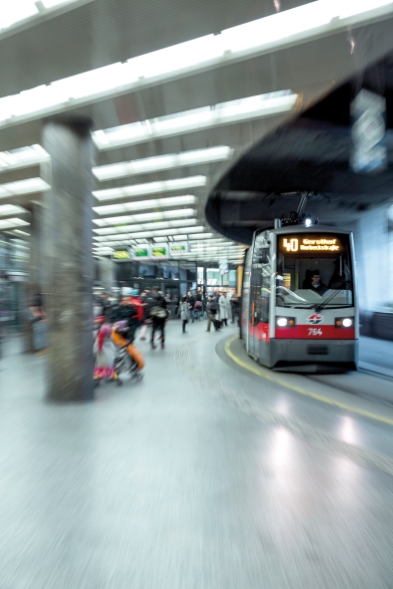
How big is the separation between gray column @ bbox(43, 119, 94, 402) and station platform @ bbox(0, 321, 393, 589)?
1.53 ft

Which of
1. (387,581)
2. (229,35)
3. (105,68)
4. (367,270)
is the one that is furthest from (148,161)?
(367,270)

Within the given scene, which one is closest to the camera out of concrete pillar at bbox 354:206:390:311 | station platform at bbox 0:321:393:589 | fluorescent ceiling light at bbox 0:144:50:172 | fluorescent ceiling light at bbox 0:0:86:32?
station platform at bbox 0:321:393:589

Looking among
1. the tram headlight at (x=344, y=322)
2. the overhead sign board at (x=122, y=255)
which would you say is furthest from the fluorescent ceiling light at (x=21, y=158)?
the overhead sign board at (x=122, y=255)

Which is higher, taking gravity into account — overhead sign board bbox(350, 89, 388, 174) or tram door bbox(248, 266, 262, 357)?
overhead sign board bbox(350, 89, 388, 174)

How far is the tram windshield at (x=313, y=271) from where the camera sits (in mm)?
9492

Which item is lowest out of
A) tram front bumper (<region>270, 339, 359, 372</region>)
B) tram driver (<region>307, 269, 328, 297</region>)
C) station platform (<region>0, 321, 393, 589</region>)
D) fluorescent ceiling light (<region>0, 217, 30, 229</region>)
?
station platform (<region>0, 321, 393, 589</region>)

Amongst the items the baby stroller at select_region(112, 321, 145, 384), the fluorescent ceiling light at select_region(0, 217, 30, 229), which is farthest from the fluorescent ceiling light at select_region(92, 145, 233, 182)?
the fluorescent ceiling light at select_region(0, 217, 30, 229)

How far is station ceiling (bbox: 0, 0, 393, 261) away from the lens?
17.1 feet

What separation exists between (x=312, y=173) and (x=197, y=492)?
12106 millimetres

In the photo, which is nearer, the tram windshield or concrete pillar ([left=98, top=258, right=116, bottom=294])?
the tram windshield

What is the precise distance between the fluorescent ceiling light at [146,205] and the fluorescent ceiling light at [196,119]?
563 centimetres

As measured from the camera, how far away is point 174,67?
21.2 feet

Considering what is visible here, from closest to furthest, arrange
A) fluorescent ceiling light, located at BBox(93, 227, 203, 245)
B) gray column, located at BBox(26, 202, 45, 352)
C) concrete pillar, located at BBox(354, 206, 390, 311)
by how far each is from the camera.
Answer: gray column, located at BBox(26, 202, 45, 352), concrete pillar, located at BBox(354, 206, 390, 311), fluorescent ceiling light, located at BBox(93, 227, 203, 245)

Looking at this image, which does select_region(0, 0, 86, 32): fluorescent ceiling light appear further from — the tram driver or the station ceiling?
the tram driver
